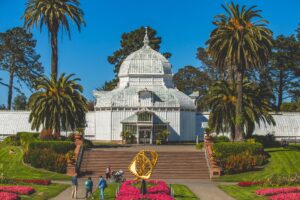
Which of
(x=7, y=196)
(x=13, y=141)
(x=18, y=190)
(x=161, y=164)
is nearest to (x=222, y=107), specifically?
(x=161, y=164)

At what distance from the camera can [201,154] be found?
5278 centimetres

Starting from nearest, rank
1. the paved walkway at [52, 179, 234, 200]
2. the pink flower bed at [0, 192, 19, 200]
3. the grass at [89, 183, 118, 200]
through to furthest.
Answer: the pink flower bed at [0, 192, 19, 200], the grass at [89, 183, 118, 200], the paved walkway at [52, 179, 234, 200]

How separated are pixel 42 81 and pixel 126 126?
62.3 ft

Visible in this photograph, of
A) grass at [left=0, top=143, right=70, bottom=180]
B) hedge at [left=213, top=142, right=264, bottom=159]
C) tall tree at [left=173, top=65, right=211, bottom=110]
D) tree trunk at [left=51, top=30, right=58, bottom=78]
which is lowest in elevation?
grass at [left=0, top=143, right=70, bottom=180]

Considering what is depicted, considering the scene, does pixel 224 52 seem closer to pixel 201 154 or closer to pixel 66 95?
pixel 201 154

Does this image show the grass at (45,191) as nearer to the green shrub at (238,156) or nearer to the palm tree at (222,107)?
the green shrub at (238,156)

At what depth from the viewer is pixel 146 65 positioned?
3132 inches

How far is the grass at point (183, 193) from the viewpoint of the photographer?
3500 centimetres

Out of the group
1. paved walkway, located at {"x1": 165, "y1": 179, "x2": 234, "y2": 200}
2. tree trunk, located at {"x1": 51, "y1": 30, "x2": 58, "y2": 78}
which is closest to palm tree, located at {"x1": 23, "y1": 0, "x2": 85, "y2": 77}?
tree trunk, located at {"x1": 51, "y1": 30, "x2": 58, "y2": 78}

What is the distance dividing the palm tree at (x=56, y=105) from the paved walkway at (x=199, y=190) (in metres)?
11.3

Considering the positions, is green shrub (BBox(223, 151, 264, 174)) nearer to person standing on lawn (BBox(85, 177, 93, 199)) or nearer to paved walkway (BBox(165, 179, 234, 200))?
paved walkway (BBox(165, 179, 234, 200))

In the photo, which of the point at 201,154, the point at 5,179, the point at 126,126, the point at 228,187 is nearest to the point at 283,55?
the point at 126,126

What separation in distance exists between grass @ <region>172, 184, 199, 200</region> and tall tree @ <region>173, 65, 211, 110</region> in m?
71.5

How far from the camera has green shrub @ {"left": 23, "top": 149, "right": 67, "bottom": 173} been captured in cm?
4844
